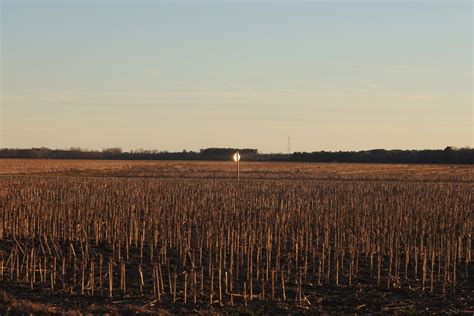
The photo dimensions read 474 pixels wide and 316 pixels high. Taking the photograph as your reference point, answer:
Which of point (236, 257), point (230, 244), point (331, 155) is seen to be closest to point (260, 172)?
point (230, 244)

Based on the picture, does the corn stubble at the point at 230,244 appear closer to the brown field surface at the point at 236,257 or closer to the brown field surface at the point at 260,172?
the brown field surface at the point at 236,257

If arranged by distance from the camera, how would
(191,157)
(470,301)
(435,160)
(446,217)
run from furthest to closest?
(191,157)
(435,160)
(446,217)
(470,301)

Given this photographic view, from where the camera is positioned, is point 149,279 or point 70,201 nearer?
point 149,279

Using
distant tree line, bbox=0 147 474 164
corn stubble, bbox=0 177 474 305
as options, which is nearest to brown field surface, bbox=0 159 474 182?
corn stubble, bbox=0 177 474 305

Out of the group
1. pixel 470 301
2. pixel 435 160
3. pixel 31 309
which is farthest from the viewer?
pixel 435 160

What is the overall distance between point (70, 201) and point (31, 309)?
14.6 m

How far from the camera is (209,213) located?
71.3 ft

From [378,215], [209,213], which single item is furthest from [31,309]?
[378,215]

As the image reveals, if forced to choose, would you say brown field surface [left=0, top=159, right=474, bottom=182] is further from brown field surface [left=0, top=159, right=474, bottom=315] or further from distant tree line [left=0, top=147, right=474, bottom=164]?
distant tree line [left=0, top=147, right=474, bottom=164]

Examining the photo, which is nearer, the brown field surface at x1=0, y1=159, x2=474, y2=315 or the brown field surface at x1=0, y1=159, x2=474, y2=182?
the brown field surface at x1=0, y1=159, x2=474, y2=315

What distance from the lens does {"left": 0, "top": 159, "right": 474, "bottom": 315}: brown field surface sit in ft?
37.4

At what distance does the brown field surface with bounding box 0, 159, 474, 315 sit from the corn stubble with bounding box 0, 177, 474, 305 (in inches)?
2.1

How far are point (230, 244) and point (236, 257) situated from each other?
1173 millimetres

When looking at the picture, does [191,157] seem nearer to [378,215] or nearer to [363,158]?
[363,158]
